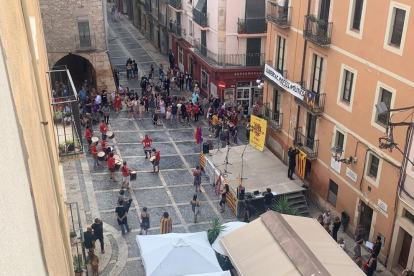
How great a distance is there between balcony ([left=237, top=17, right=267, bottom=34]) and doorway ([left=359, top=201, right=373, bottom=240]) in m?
16.3

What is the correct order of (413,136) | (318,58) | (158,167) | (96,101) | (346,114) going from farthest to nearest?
(96,101) < (158,167) < (318,58) < (346,114) < (413,136)

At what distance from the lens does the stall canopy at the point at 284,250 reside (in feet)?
50.7

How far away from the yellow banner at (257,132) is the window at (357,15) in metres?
7.64

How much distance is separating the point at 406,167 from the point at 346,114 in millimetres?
4151

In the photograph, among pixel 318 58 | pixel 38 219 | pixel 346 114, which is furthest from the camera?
pixel 318 58

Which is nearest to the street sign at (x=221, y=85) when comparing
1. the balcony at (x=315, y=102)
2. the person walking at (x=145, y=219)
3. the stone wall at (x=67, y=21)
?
the stone wall at (x=67, y=21)

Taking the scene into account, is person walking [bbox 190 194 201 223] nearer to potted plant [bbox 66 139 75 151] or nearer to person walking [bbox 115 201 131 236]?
person walking [bbox 115 201 131 236]

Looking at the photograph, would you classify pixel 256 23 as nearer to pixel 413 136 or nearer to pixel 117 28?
pixel 413 136

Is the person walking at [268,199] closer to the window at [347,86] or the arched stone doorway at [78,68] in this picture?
the window at [347,86]

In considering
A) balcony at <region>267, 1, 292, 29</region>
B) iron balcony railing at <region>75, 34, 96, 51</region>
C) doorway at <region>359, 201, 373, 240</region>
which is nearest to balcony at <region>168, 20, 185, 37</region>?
iron balcony railing at <region>75, 34, 96, 51</region>

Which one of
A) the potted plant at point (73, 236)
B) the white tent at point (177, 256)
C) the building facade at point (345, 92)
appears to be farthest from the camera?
the building facade at point (345, 92)

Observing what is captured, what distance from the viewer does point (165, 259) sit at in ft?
56.0

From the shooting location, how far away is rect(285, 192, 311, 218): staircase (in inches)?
970

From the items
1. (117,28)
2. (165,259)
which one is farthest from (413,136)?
(117,28)
